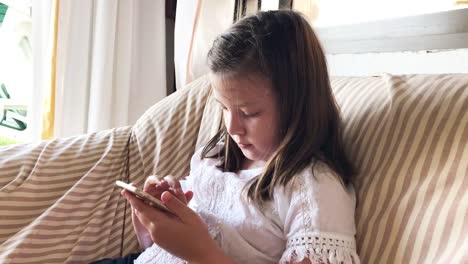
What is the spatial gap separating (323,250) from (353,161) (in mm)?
213

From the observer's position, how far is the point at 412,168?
735 mm

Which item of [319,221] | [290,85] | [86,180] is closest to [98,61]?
[86,180]

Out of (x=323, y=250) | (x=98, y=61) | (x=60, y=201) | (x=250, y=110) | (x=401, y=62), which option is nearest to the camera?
(x=323, y=250)

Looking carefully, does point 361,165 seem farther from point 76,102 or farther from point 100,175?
point 76,102

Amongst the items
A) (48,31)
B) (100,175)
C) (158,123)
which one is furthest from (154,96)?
(100,175)

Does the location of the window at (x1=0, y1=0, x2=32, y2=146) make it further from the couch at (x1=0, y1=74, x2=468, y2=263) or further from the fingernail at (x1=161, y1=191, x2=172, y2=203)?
the fingernail at (x1=161, y1=191, x2=172, y2=203)

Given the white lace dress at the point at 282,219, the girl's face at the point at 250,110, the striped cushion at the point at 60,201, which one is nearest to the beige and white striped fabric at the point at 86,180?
the striped cushion at the point at 60,201

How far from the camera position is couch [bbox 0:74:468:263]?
2.26ft

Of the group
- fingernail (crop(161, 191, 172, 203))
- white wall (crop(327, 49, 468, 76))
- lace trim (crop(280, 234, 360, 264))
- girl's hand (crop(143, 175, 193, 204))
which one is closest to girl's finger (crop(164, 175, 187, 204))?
girl's hand (crop(143, 175, 193, 204))

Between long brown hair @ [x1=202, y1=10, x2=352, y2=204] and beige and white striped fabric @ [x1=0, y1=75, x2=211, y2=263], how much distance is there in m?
0.34

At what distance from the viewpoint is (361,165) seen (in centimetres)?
81

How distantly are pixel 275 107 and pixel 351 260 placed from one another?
27cm

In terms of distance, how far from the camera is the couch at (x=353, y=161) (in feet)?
2.26

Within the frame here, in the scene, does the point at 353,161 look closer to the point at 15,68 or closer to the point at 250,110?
the point at 250,110
